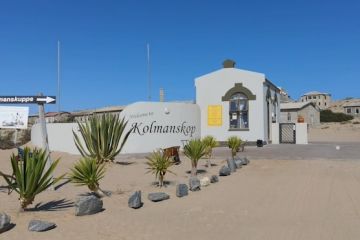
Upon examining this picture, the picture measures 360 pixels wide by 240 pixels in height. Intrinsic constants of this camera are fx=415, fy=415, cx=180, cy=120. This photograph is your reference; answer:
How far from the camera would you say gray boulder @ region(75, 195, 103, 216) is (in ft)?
26.2

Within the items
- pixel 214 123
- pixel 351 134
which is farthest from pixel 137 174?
pixel 351 134

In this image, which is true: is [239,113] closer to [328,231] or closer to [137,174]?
[137,174]

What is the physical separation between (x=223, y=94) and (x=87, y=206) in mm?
20331

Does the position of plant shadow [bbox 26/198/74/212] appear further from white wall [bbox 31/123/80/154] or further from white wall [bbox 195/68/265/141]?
white wall [bbox 195/68/265/141]

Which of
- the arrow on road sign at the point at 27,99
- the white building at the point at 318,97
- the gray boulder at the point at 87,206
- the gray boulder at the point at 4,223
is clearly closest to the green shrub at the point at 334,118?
the white building at the point at 318,97

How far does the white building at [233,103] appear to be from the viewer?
26.6 meters

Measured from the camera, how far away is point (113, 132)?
16.1 m

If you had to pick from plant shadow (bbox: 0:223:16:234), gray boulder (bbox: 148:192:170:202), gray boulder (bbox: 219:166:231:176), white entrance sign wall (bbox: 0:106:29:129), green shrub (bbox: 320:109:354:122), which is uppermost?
green shrub (bbox: 320:109:354:122)

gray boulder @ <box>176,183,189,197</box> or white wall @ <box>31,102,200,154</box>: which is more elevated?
white wall @ <box>31,102,200,154</box>

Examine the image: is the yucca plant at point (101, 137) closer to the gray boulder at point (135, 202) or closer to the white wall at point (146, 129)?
the white wall at point (146, 129)

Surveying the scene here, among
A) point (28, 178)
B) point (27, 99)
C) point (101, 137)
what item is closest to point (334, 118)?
point (101, 137)

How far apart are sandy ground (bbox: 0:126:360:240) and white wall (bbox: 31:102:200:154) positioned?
804cm

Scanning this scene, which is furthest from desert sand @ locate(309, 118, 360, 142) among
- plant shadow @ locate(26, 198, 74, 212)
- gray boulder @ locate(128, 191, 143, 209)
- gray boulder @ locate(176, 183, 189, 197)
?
plant shadow @ locate(26, 198, 74, 212)

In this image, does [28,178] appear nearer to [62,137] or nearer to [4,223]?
[4,223]
